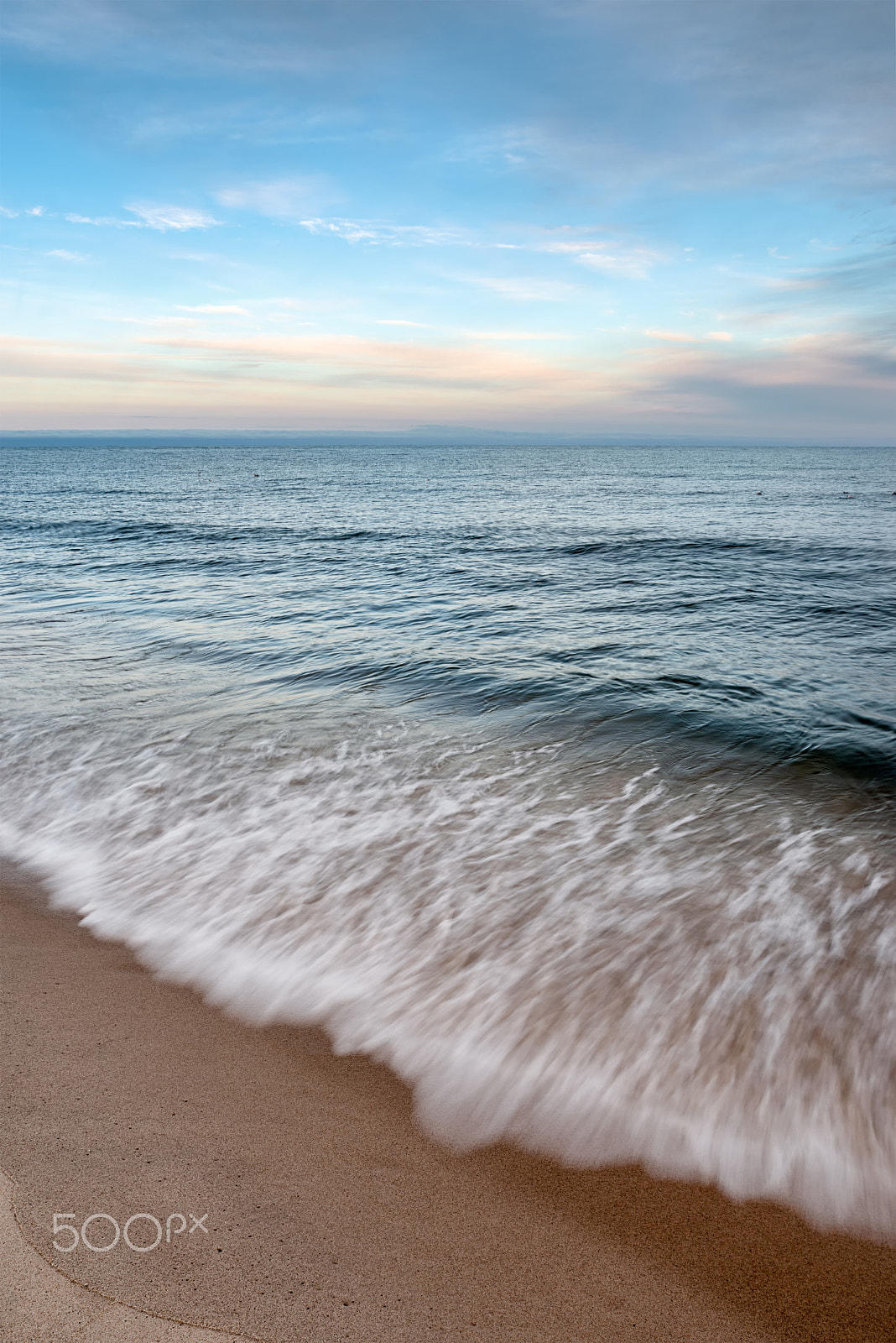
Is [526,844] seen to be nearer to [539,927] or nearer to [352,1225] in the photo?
[539,927]

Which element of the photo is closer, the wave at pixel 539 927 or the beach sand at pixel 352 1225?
the beach sand at pixel 352 1225

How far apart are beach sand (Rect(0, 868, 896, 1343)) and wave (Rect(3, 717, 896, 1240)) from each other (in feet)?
0.71

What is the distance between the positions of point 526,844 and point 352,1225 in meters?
3.26

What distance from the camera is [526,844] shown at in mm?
5727

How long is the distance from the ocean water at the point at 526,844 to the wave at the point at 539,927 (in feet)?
0.06

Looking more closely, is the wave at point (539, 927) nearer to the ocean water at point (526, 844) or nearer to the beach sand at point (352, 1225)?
the ocean water at point (526, 844)

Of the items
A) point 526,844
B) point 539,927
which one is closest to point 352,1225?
point 539,927

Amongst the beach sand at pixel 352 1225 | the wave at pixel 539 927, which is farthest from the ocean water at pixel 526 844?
the beach sand at pixel 352 1225

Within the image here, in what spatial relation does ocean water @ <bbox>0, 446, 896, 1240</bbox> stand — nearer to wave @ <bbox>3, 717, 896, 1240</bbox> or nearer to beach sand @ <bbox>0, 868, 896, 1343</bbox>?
wave @ <bbox>3, 717, 896, 1240</bbox>

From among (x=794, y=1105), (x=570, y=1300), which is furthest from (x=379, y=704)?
(x=570, y=1300)

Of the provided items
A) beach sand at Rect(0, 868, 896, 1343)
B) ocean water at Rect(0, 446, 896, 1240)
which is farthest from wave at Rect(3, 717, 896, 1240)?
beach sand at Rect(0, 868, 896, 1343)

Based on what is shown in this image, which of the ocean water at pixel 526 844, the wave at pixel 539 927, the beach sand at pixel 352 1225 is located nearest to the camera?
the beach sand at pixel 352 1225

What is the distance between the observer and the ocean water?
343 centimetres

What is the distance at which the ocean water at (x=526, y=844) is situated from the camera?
343 cm
